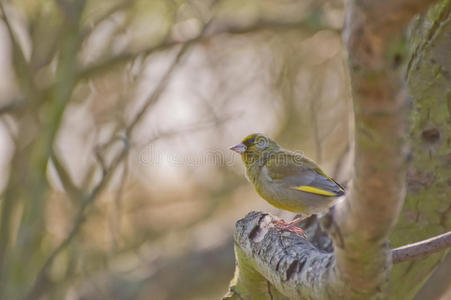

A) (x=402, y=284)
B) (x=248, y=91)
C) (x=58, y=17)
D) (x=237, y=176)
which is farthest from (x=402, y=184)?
(x=237, y=176)

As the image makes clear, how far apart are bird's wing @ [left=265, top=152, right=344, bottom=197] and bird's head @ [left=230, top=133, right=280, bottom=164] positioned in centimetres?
13

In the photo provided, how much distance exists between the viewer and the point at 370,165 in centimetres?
143

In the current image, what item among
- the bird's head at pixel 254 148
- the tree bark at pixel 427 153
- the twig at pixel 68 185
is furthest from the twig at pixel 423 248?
the twig at pixel 68 185

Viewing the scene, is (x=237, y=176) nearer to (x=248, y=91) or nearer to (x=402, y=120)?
(x=248, y=91)

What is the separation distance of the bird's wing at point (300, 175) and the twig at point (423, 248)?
6.96 ft

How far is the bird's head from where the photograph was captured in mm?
5309

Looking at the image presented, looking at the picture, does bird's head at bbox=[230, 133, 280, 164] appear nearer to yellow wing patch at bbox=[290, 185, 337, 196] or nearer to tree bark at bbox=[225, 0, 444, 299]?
yellow wing patch at bbox=[290, 185, 337, 196]

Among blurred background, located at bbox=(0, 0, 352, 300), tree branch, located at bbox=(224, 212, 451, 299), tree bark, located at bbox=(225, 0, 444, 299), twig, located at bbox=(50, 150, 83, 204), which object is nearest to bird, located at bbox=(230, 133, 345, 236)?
blurred background, located at bbox=(0, 0, 352, 300)

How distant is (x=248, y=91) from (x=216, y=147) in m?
0.81

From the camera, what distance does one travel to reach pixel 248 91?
6.98 m

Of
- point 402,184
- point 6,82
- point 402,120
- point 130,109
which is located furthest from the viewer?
point 6,82

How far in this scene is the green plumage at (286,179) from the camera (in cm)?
462

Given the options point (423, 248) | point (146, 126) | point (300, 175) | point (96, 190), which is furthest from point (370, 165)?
point (146, 126)

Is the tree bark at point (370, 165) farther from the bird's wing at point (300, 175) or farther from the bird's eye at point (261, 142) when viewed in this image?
the bird's eye at point (261, 142)
